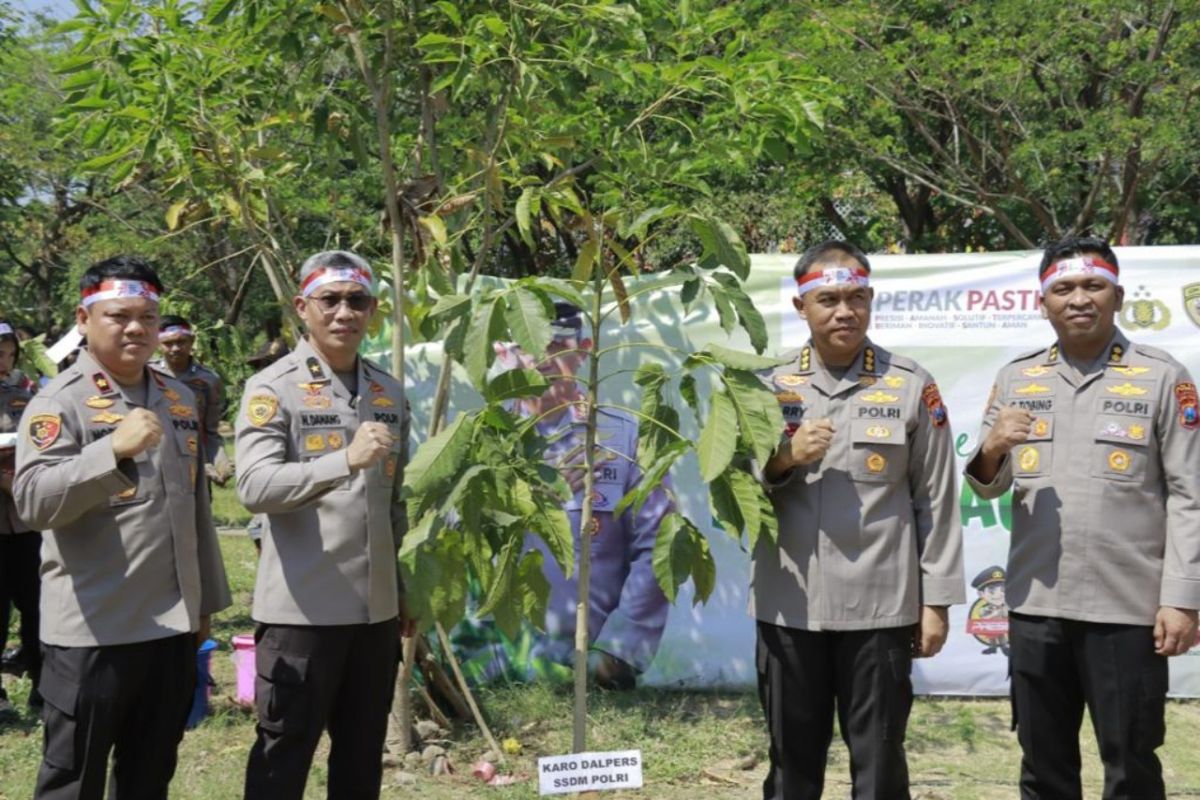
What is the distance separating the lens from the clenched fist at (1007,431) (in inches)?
129

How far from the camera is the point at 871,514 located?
3357 mm

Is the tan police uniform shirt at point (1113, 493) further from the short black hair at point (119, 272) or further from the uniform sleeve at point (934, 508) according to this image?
the short black hair at point (119, 272)

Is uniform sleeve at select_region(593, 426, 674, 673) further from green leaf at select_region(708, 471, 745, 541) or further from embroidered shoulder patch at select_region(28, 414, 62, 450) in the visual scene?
embroidered shoulder patch at select_region(28, 414, 62, 450)

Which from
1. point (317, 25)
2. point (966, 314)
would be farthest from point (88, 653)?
point (966, 314)

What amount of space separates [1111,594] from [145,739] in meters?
2.66

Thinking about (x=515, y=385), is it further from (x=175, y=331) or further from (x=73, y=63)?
(x=175, y=331)

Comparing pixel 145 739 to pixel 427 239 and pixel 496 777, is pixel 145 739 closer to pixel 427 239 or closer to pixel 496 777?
pixel 496 777

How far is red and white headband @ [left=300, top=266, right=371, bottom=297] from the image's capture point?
3402 millimetres

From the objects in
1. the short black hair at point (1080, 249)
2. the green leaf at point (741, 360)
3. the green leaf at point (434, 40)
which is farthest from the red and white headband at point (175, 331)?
the short black hair at point (1080, 249)

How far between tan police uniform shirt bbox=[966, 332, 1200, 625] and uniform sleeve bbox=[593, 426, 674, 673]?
8.15 feet

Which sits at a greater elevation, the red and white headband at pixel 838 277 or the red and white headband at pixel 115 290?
the red and white headband at pixel 838 277

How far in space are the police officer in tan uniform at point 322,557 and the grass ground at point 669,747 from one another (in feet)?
4.37

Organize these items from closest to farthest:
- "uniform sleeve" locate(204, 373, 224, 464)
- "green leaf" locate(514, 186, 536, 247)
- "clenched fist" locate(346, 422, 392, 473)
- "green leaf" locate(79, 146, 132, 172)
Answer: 1. "clenched fist" locate(346, 422, 392, 473)
2. "green leaf" locate(514, 186, 536, 247)
3. "green leaf" locate(79, 146, 132, 172)
4. "uniform sleeve" locate(204, 373, 224, 464)

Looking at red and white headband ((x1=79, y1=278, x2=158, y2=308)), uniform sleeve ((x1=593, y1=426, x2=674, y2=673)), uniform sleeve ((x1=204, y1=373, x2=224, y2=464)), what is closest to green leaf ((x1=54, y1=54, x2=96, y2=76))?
red and white headband ((x1=79, y1=278, x2=158, y2=308))
